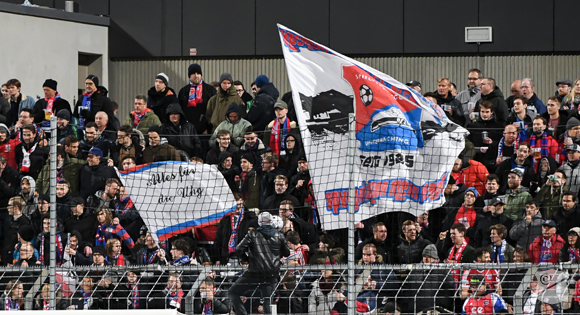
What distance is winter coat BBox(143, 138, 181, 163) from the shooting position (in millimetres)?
13172

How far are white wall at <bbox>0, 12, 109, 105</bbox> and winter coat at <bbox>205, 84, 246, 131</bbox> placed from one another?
778 cm

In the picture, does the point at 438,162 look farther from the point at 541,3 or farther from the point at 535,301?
the point at 541,3

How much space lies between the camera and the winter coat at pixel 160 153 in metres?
13.2

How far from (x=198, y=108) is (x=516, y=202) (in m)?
6.20

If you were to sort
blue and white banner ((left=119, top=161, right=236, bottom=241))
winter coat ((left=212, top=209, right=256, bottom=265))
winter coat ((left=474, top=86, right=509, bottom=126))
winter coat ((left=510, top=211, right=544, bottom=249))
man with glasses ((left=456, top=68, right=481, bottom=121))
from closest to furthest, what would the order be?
blue and white banner ((left=119, top=161, right=236, bottom=241))
winter coat ((left=510, top=211, right=544, bottom=249))
winter coat ((left=212, top=209, right=256, bottom=265))
winter coat ((left=474, top=86, right=509, bottom=126))
man with glasses ((left=456, top=68, right=481, bottom=121))

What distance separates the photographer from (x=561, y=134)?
42.7ft

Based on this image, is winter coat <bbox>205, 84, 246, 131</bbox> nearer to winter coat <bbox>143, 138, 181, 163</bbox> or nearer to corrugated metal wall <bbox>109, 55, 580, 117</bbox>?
winter coat <bbox>143, 138, 181, 163</bbox>

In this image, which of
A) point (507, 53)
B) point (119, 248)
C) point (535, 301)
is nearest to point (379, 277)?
point (535, 301)

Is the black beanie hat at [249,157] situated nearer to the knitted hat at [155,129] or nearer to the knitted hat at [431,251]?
the knitted hat at [155,129]

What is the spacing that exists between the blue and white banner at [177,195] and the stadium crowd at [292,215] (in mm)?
307

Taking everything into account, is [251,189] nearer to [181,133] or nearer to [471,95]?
A: [181,133]

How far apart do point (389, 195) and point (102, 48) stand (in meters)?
15.2

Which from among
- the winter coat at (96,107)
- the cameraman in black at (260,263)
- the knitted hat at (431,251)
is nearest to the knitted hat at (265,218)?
the cameraman in black at (260,263)

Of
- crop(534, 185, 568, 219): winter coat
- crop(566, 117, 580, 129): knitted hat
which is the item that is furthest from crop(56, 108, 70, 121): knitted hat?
crop(566, 117, 580, 129): knitted hat
